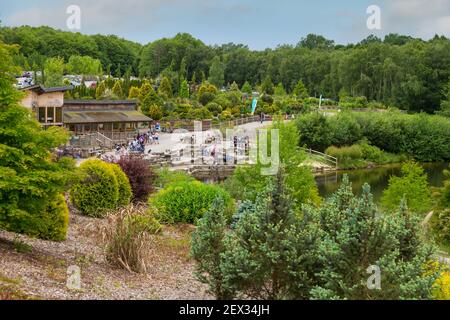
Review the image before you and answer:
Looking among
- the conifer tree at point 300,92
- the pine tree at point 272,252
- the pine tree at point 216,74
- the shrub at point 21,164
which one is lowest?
the pine tree at point 272,252

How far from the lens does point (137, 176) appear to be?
20484mm

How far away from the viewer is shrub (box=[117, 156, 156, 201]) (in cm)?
2042

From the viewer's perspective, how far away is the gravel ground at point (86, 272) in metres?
8.83

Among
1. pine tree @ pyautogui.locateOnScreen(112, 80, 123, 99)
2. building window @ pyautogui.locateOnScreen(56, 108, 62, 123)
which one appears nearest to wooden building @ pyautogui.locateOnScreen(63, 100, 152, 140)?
building window @ pyautogui.locateOnScreen(56, 108, 62, 123)

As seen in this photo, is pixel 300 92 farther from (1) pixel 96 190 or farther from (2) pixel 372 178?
(1) pixel 96 190

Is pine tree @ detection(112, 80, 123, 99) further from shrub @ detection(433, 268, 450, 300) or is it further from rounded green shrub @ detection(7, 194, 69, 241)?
shrub @ detection(433, 268, 450, 300)

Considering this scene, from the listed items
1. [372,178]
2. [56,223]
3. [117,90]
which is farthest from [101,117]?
[56,223]

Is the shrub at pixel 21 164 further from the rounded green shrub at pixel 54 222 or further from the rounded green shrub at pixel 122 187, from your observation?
the rounded green shrub at pixel 122 187

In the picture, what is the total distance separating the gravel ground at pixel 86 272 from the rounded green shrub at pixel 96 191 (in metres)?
2.80

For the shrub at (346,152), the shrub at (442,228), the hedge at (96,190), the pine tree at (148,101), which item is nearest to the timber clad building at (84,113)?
the pine tree at (148,101)

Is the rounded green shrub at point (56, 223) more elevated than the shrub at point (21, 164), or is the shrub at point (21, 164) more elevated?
the shrub at point (21, 164)

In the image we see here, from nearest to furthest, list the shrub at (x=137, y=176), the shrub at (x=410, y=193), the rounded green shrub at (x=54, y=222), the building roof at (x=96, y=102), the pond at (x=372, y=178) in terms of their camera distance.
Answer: the rounded green shrub at (x=54, y=222) < the shrub at (x=137, y=176) < the shrub at (x=410, y=193) < the pond at (x=372, y=178) < the building roof at (x=96, y=102)
